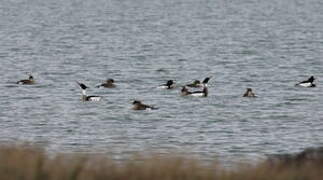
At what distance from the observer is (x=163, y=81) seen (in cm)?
4812

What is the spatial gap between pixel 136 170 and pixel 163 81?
36.0m

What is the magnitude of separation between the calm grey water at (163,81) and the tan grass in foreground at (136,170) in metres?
1.24

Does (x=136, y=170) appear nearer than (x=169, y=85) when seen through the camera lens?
Yes

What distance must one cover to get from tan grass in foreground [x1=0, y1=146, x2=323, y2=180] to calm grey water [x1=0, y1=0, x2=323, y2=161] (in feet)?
4.07

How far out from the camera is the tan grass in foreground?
1191 cm

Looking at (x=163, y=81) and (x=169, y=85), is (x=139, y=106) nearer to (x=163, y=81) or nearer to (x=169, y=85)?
(x=169, y=85)

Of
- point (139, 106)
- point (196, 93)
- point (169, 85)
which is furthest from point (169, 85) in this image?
point (139, 106)

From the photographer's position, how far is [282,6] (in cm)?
14400

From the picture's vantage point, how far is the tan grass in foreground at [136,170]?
11.9 metres

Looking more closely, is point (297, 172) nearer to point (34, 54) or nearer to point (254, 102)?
point (254, 102)

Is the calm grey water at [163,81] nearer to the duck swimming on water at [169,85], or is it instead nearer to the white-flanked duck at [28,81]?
the white-flanked duck at [28,81]

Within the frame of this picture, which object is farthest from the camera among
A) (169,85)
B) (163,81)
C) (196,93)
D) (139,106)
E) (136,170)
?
(163,81)

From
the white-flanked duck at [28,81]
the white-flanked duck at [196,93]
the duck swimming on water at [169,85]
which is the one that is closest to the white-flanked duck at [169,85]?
the duck swimming on water at [169,85]

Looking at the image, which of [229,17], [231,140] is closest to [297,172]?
[231,140]
